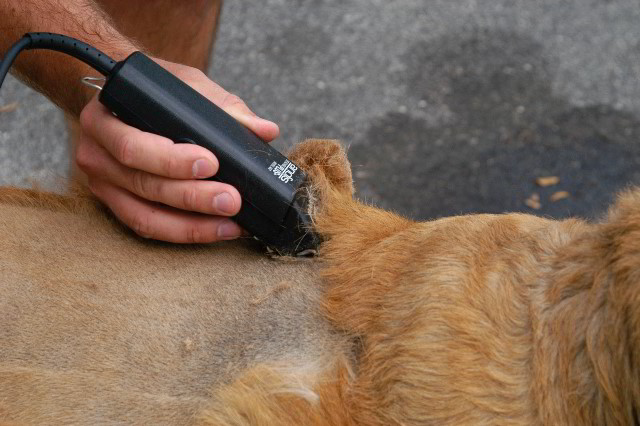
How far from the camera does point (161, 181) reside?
5.17 feet

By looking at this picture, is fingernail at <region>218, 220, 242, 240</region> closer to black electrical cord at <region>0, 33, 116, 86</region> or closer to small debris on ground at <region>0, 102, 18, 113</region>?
black electrical cord at <region>0, 33, 116, 86</region>

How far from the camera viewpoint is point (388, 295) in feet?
4.46

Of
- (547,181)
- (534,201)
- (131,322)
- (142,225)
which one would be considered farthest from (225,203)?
(547,181)

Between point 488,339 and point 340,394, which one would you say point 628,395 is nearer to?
point 488,339

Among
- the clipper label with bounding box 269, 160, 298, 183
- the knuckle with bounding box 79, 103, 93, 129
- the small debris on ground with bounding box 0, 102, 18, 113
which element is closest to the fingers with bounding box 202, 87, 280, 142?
the clipper label with bounding box 269, 160, 298, 183

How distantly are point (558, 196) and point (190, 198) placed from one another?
2.61m

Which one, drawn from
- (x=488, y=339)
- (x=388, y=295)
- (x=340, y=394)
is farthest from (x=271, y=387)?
(x=488, y=339)

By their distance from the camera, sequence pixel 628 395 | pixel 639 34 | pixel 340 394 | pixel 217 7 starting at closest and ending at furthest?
pixel 628 395 → pixel 340 394 → pixel 217 7 → pixel 639 34

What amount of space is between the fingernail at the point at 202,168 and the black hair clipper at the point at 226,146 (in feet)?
0.10

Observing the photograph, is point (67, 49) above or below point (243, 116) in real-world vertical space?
above

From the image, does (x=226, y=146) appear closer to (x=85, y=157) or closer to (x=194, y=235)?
(x=194, y=235)

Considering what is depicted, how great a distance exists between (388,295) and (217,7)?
2.05 m

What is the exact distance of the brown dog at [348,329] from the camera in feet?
3.96

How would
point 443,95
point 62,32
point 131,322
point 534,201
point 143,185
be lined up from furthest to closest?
point 443,95 < point 534,201 < point 62,32 < point 143,185 < point 131,322
